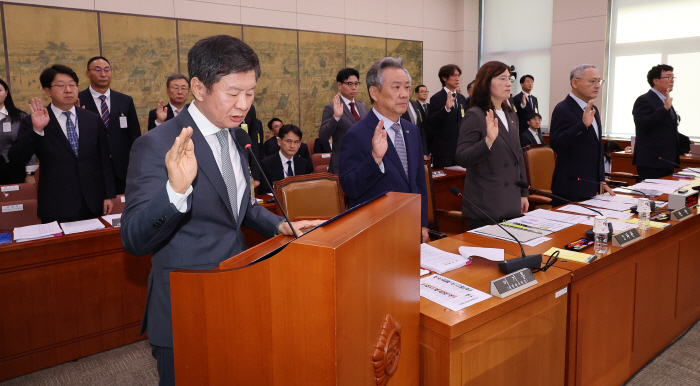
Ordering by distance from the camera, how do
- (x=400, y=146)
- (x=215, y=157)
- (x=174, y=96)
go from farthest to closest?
1. (x=174, y=96)
2. (x=400, y=146)
3. (x=215, y=157)

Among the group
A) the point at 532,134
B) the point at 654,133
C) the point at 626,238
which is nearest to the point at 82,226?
the point at 626,238

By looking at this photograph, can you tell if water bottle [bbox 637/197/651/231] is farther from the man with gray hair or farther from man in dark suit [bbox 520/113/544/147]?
man in dark suit [bbox 520/113/544/147]

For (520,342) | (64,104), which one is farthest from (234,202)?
(64,104)

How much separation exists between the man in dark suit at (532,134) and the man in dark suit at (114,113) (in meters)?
4.60

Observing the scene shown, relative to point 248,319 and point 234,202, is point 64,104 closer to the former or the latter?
point 234,202

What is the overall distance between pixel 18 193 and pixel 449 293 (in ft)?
11.1

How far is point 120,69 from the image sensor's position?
18.6ft

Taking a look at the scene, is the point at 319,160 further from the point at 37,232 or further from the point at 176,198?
the point at 176,198

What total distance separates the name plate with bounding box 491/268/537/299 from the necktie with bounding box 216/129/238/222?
88cm

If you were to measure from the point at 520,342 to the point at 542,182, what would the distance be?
9.47 ft

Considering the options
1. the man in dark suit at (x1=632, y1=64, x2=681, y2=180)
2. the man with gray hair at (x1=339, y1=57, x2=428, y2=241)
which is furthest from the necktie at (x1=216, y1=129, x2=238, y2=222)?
the man in dark suit at (x1=632, y1=64, x2=681, y2=180)

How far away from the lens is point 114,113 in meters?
4.41

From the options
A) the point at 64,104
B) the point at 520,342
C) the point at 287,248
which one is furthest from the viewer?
the point at 64,104

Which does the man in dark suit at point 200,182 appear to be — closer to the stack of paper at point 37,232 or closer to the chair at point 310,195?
the chair at point 310,195
